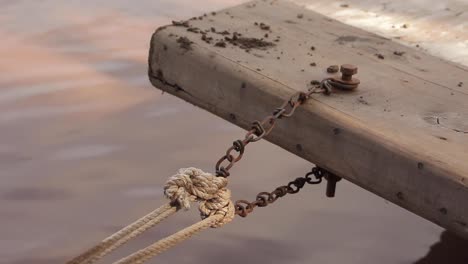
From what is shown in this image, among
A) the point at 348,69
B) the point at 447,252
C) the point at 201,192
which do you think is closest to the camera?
the point at 201,192

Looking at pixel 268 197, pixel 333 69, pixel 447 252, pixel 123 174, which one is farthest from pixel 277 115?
pixel 123 174

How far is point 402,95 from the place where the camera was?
7.34 ft

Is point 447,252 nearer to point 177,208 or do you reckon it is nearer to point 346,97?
point 346,97

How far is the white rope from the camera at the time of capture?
167 centimetres

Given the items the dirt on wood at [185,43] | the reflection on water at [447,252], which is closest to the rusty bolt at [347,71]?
the dirt on wood at [185,43]

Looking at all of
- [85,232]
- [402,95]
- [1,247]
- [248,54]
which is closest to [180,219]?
[85,232]

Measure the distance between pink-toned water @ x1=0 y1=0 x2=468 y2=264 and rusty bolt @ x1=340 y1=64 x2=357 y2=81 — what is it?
0.80 m

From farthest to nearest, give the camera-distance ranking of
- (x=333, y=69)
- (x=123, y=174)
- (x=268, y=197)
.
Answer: (x=123, y=174), (x=333, y=69), (x=268, y=197)

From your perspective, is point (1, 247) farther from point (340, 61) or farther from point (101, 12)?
point (101, 12)

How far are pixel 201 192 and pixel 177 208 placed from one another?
58mm

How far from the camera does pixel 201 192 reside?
1.78m

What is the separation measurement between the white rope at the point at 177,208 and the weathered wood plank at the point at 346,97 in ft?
1.24

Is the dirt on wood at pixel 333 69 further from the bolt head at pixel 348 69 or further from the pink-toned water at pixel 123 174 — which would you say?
the pink-toned water at pixel 123 174

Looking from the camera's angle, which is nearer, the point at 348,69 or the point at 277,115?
the point at 277,115
